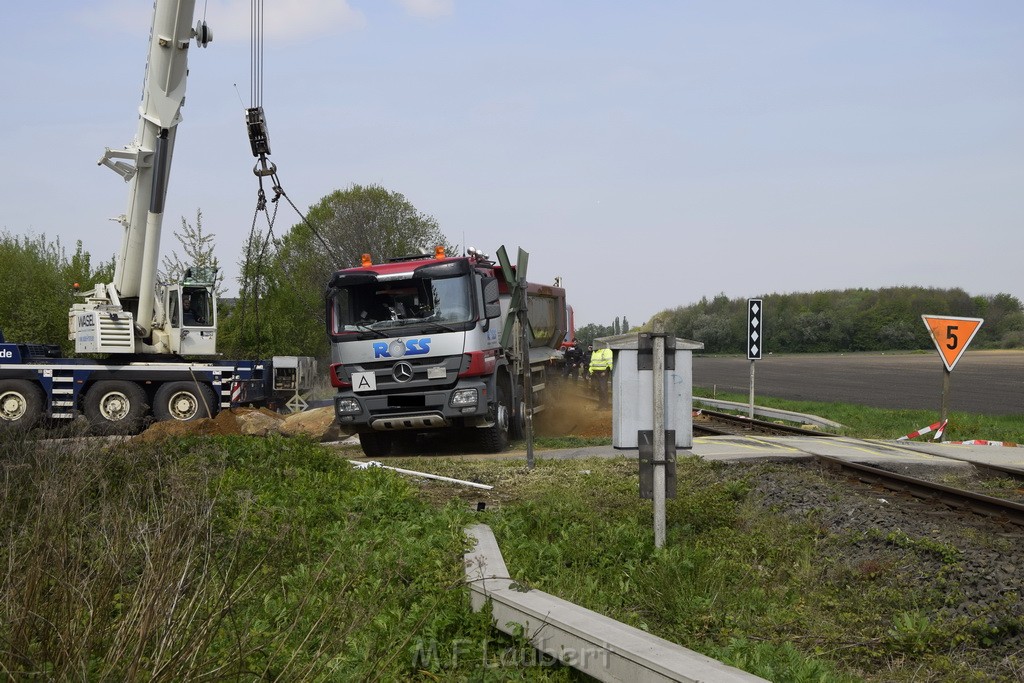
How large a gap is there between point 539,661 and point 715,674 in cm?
135

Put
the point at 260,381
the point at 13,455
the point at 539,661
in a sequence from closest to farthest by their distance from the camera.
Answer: the point at 539,661 → the point at 13,455 → the point at 260,381

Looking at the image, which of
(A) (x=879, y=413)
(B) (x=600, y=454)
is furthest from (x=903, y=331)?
(B) (x=600, y=454)

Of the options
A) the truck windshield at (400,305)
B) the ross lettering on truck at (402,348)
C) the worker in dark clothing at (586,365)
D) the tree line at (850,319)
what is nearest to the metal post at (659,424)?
the truck windshield at (400,305)

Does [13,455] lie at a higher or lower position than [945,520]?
higher

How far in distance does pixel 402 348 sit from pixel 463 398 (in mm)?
1220

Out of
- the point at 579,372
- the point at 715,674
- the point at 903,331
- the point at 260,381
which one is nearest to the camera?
the point at 715,674

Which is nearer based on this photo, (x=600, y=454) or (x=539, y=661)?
(x=539, y=661)

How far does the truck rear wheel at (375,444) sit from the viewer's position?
16.4 meters

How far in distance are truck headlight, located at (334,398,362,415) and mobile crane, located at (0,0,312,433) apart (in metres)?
6.53

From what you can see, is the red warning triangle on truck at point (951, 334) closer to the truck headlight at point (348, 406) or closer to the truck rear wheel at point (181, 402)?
the truck headlight at point (348, 406)

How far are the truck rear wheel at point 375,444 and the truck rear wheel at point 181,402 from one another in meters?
7.06

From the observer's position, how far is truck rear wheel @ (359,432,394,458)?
16391mm

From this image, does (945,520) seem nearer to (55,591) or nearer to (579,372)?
(55,591)

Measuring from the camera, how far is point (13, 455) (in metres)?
8.59
